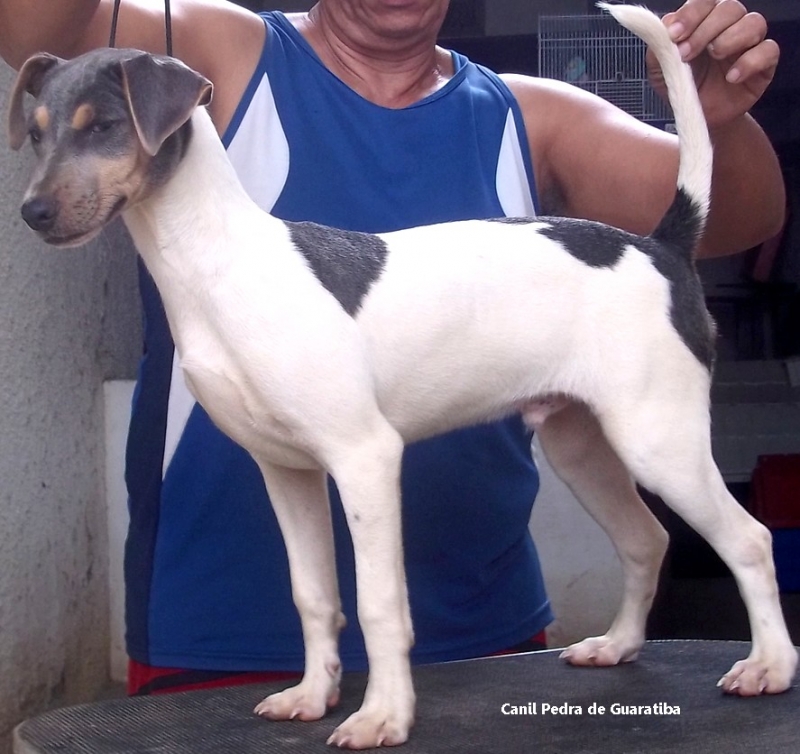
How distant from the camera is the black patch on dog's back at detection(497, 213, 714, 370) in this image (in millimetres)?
1563

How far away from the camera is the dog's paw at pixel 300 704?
1.50 meters

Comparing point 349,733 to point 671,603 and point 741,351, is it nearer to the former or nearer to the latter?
point 671,603

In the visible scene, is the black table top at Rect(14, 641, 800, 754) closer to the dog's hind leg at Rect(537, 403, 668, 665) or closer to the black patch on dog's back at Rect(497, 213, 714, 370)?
the dog's hind leg at Rect(537, 403, 668, 665)

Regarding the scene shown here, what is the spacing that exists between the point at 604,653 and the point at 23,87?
1.18 metres

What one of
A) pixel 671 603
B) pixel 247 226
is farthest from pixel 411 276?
pixel 671 603

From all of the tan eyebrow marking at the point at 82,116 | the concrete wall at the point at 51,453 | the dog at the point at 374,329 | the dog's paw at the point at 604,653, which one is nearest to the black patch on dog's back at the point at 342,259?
the dog at the point at 374,329

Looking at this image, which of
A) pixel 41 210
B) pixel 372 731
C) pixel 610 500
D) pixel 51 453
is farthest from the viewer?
pixel 51 453

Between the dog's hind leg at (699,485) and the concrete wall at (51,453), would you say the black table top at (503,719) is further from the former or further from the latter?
the concrete wall at (51,453)

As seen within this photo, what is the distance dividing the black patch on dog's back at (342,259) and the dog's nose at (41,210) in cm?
31

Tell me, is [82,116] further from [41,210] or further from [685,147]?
[685,147]

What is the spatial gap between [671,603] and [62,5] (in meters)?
3.92

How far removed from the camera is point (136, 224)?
142cm

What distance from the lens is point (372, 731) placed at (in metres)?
1.35

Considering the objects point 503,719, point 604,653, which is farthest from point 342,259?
point 604,653
